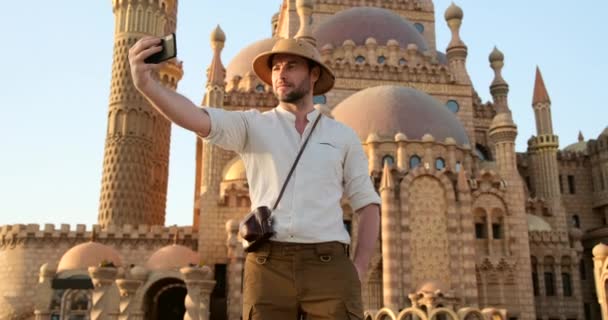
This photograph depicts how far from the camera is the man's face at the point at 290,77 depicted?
3.59m

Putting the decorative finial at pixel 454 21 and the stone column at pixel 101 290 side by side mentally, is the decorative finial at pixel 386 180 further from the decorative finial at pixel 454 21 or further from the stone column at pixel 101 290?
the decorative finial at pixel 454 21

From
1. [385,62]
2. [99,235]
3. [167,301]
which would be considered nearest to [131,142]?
[99,235]

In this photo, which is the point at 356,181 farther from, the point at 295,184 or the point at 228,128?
the point at 228,128

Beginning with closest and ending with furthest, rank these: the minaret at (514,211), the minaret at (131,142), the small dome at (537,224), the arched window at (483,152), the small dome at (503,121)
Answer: the minaret at (514,211)
the small dome at (503,121)
the small dome at (537,224)
the minaret at (131,142)
the arched window at (483,152)

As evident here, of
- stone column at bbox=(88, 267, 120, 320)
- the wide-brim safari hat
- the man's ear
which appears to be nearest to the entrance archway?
stone column at bbox=(88, 267, 120, 320)

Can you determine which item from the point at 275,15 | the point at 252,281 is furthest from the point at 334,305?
the point at 275,15

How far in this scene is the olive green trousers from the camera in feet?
10.7

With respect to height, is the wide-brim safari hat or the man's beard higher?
the wide-brim safari hat

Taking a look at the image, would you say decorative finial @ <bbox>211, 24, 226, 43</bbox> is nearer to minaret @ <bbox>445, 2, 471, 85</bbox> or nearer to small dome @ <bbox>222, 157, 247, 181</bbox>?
small dome @ <bbox>222, 157, 247, 181</bbox>

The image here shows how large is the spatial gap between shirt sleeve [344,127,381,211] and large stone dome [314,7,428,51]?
94.2 ft

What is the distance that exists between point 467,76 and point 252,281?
29.6 meters

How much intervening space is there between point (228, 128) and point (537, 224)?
2841 cm

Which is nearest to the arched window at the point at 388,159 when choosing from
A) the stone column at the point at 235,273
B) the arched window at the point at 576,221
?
the stone column at the point at 235,273

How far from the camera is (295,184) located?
3387mm
